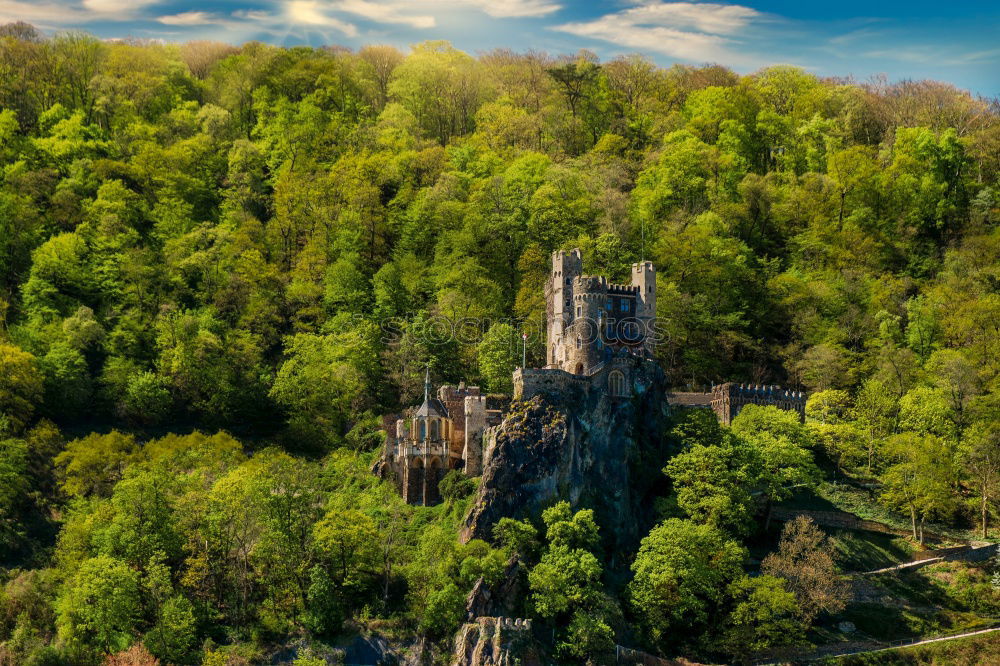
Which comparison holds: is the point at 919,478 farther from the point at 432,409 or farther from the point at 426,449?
the point at 426,449

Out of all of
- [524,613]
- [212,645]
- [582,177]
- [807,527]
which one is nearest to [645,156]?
[582,177]

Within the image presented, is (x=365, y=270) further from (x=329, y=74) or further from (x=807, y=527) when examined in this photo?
(x=807, y=527)

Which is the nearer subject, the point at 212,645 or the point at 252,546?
the point at 212,645

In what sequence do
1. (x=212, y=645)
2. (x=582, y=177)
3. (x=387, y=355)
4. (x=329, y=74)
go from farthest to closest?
(x=329, y=74), (x=582, y=177), (x=387, y=355), (x=212, y=645)

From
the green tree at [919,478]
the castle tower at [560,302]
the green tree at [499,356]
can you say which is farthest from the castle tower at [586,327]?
the green tree at [919,478]

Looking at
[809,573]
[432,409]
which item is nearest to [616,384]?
[432,409]

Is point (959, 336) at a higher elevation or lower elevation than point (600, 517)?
higher

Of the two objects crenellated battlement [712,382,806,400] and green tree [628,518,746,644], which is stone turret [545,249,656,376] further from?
green tree [628,518,746,644]
